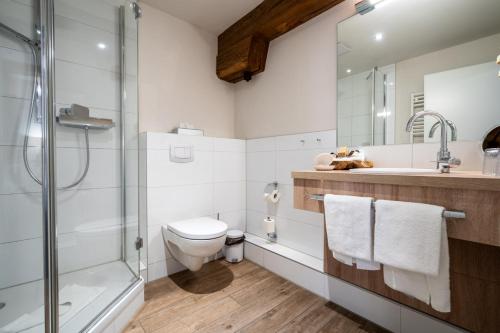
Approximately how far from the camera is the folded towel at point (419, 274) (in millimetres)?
836

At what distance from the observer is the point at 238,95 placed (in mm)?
2562

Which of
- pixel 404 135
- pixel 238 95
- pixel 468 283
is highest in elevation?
pixel 238 95

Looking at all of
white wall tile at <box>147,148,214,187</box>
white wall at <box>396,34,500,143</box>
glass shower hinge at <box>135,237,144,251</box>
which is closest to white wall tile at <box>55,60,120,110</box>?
white wall tile at <box>147,148,214,187</box>

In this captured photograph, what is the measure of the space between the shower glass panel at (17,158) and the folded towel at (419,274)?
5.75 ft

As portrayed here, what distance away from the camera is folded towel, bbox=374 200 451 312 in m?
0.84

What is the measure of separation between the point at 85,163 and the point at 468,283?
7.78 ft

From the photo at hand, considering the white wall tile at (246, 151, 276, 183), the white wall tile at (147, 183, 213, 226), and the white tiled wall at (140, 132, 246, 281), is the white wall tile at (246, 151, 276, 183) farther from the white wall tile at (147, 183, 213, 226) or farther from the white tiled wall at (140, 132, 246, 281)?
the white wall tile at (147, 183, 213, 226)

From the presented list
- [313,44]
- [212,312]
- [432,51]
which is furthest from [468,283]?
[313,44]

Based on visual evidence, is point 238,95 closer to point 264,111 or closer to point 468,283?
point 264,111

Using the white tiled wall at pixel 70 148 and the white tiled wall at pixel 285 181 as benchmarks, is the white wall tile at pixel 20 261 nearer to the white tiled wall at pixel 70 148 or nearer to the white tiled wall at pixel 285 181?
the white tiled wall at pixel 70 148

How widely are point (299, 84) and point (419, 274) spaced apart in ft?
5.04

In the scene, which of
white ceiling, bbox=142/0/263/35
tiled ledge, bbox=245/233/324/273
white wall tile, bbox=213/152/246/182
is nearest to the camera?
tiled ledge, bbox=245/233/324/273

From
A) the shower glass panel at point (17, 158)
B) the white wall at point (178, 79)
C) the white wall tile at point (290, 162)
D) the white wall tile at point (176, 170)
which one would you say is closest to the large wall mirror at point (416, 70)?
the white wall tile at point (290, 162)

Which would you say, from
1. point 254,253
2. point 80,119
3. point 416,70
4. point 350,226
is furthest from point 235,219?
point 416,70
